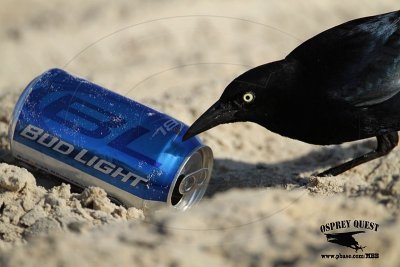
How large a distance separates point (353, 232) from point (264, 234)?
0.42m

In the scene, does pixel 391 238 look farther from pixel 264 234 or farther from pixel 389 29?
pixel 389 29

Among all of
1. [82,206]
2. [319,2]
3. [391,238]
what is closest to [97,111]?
[82,206]

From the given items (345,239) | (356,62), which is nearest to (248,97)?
(356,62)

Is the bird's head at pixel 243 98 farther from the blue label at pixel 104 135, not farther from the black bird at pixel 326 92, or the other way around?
the blue label at pixel 104 135

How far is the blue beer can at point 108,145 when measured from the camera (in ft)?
12.1

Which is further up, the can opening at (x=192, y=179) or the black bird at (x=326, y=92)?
the black bird at (x=326, y=92)

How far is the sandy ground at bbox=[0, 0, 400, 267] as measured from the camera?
9.68 feet

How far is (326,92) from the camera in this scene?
13.2 ft

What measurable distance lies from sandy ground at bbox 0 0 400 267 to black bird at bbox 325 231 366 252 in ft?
0.14

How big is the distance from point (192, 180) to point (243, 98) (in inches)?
20.7

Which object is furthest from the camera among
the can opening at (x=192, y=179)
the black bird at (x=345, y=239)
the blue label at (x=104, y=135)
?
the can opening at (x=192, y=179)

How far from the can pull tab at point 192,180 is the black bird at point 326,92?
0.25m

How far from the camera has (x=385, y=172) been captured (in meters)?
4.51

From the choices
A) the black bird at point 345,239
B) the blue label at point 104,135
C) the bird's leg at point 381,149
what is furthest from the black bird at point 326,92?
the black bird at point 345,239
